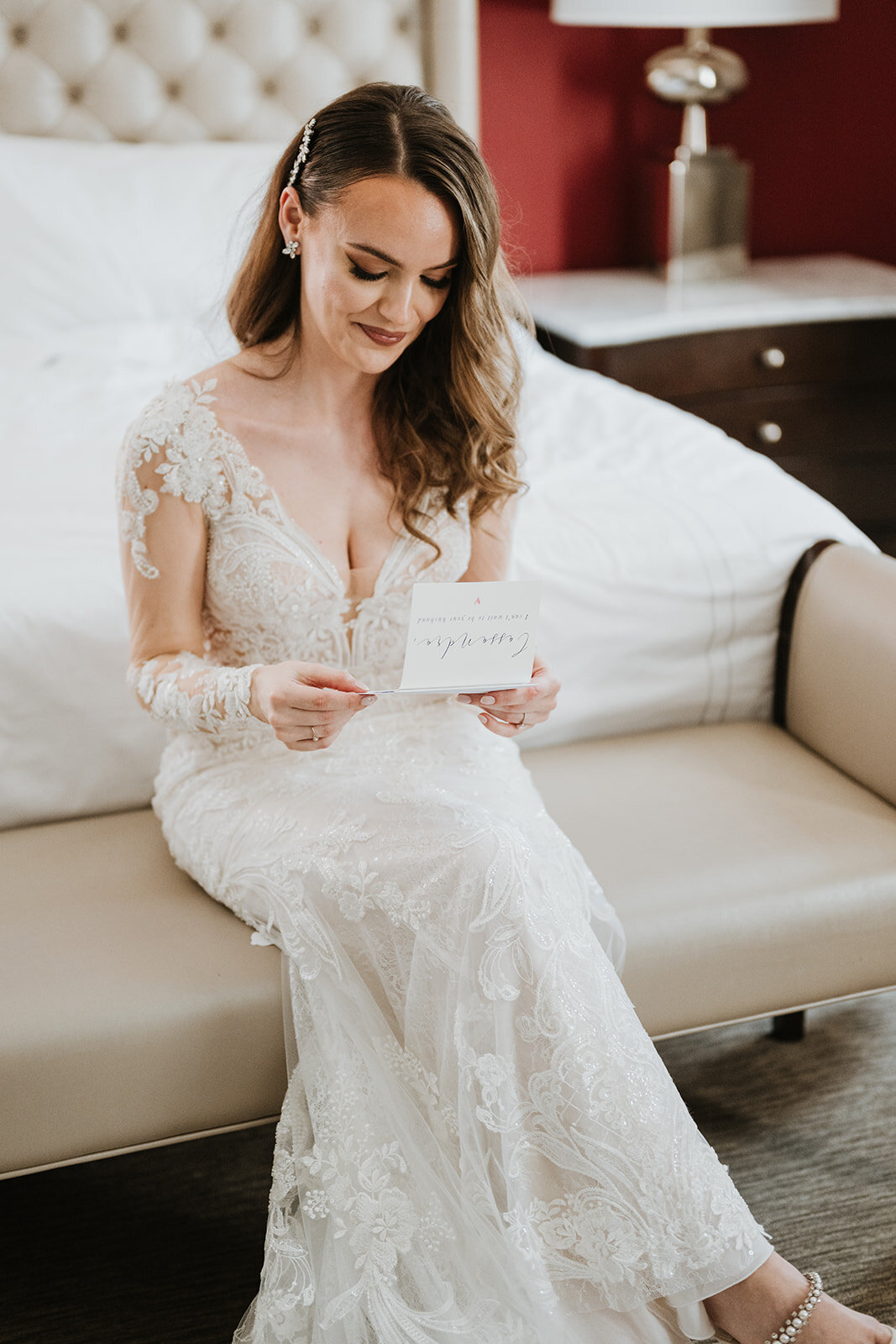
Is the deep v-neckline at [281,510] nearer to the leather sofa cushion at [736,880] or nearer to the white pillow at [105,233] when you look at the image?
the leather sofa cushion at [736,880]

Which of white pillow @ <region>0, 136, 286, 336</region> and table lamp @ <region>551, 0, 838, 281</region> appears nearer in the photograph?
white pillow @ <region>0, 136, 286, 336</region>

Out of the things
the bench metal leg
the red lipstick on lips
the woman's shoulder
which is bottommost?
the bench metal leg

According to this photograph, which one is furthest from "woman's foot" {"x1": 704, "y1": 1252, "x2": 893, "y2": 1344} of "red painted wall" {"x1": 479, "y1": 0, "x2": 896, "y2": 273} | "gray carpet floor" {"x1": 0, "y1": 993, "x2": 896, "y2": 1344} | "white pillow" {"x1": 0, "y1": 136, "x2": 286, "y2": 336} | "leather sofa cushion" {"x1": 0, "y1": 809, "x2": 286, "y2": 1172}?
"red painted wall" {"x1": 479, "y1": 0, "x2": 896, "y2": 273}

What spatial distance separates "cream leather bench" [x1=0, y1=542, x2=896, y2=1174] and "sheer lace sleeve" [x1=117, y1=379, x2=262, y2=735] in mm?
249

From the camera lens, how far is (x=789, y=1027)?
1.88 meters

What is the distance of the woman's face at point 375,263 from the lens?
4.32 feet

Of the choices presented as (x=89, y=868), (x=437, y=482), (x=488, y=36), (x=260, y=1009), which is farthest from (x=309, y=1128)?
(x=488, y=36)

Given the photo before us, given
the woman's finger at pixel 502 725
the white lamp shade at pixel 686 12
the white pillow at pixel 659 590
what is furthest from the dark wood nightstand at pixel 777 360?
the woman's finger at pixel 502 725

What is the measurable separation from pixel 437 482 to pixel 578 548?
36cm

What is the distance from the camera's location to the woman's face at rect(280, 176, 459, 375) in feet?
4.32

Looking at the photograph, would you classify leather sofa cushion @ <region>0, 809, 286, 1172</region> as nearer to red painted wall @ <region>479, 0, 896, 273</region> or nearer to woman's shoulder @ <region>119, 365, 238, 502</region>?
woman's shoulder @ <region>119, 365, 238, 502</region>

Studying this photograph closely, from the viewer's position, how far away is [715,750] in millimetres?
1793

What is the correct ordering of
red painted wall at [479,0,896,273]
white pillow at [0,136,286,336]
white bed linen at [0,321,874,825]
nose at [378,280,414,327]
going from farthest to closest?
red painted wall at [479,0,896,273] < white pillow at [0,136,286,336] < white bed linen at [0,321,874,825] < nose at [378,280,414,327]

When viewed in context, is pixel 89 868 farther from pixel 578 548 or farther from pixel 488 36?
pixel 488 36
